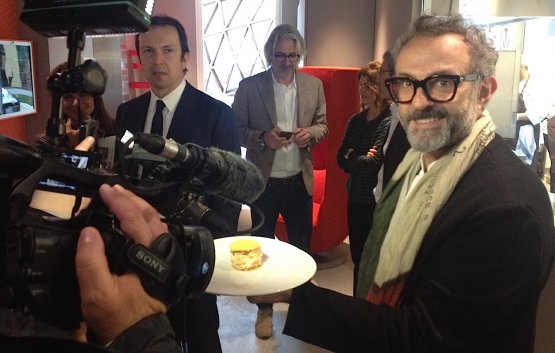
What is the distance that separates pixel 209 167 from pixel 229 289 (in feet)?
2.38

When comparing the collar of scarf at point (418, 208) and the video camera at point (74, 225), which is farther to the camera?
the collar of scarf at point (418, 208)

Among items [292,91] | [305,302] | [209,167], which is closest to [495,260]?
[305,302]

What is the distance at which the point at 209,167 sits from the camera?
774mm

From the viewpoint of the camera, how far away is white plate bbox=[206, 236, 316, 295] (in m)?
1.41

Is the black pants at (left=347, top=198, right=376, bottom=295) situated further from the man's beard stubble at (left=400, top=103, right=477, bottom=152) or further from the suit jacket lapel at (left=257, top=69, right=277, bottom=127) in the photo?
the man's beard stubble at (left=400, top=103, right=477, bottom=152)

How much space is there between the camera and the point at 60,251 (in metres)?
0.58

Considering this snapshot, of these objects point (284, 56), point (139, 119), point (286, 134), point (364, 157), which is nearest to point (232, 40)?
point (284, 56)

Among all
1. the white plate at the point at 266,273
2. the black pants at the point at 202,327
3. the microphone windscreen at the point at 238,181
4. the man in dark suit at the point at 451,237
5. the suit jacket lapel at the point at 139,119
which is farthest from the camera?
the suit jacket lapel at the point at 139,119

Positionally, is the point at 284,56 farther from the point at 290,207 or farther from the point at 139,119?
→ the point at 139,119

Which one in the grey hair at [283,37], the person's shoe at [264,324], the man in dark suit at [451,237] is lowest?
the person's shoe at [264,324]

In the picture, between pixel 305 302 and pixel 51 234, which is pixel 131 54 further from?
pixel 51 234

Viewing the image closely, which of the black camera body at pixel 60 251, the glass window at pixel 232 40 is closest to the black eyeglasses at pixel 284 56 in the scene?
the black camera body at pixel 60 251

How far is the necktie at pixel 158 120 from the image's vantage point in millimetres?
1847

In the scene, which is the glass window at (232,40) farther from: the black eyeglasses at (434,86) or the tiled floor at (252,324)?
the black eyeglasses at (434,86)
